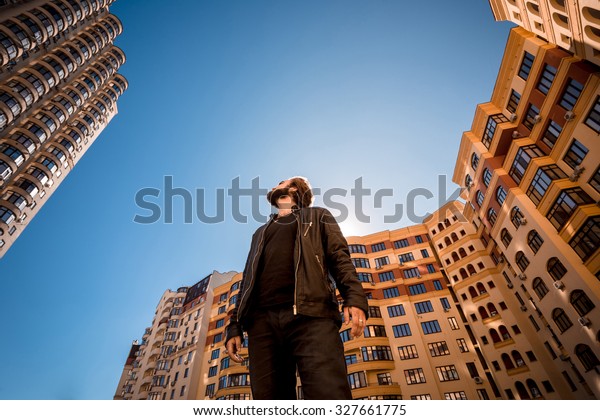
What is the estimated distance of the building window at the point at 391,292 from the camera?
36062 millimetres

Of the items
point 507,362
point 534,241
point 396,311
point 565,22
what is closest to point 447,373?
point 507,362

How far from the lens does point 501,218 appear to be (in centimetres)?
2419

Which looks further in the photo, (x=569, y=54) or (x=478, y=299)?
(x=478, y=299)

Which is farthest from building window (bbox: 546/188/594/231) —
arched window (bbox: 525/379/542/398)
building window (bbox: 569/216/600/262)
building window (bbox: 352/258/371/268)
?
building window (bbox: 352/258/371/268)

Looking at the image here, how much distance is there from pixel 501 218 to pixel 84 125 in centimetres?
5485

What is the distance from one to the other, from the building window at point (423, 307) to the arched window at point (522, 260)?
42.5 ft

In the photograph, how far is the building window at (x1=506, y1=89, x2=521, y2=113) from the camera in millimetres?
23011

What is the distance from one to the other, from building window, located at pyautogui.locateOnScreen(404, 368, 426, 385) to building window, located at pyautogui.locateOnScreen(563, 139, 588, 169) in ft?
74.6

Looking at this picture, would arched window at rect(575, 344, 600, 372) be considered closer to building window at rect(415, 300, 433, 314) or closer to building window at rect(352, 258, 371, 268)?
building window at rect(415, 300, 433, 314)

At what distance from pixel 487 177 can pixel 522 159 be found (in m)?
4.17

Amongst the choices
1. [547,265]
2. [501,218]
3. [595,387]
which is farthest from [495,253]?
[595,387]

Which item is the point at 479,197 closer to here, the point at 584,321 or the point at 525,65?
the point at 525,65

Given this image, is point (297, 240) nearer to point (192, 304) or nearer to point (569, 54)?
point (569, 54)
